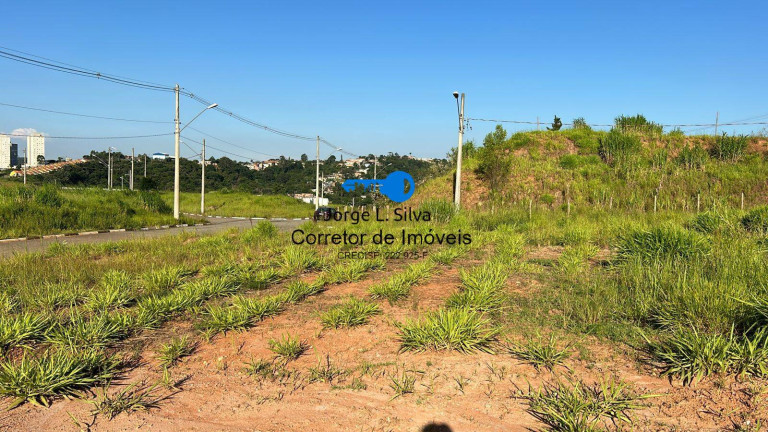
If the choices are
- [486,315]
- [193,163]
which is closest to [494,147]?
[486,315]

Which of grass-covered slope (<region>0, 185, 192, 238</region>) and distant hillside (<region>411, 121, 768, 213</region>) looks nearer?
grass-covered slope (<region>0, 185, 192, 238</region>)

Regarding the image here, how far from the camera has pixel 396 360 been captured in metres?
3.90

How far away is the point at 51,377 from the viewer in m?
3.26

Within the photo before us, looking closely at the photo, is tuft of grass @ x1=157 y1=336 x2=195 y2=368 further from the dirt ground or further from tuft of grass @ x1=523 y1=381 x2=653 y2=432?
tuft of grass @ x1=523 y1=381 x2=653 y2=432

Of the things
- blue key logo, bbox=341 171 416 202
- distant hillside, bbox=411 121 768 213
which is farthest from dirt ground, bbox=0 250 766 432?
blue key logo, bbox=341 171 416 202

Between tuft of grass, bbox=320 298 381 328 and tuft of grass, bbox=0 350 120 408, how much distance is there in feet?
6.69

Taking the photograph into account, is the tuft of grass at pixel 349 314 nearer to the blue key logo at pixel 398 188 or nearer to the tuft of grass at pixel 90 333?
the tuft of grass at pixel 90 333

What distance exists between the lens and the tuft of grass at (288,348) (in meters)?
3.99

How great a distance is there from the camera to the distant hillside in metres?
19.9

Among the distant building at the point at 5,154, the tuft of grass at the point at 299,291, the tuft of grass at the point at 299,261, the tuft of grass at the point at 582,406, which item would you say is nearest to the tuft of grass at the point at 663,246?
the tuft of grass at the point at 582,406

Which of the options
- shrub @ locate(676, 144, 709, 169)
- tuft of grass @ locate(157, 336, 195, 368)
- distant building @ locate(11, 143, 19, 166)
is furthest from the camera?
distant building @ locate(11, 143, 19, 166)

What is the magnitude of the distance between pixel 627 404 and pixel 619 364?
30.4 inches

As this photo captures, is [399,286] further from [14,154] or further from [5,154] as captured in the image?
[14,154]

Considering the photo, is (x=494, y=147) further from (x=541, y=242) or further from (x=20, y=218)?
(x=20, y=218)
